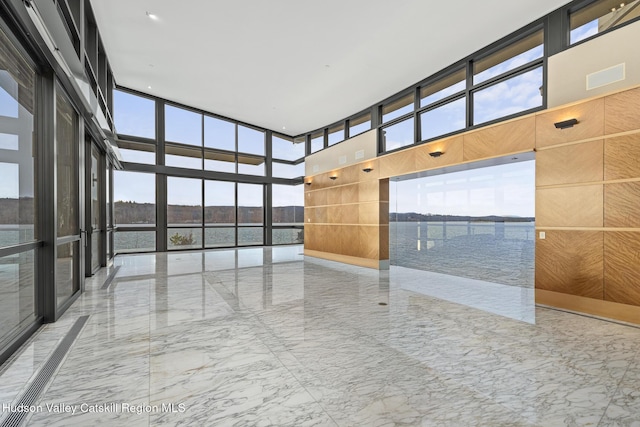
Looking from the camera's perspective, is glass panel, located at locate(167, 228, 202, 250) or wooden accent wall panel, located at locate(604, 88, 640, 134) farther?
glass panel, located at locate(167, 228, 202, 250)

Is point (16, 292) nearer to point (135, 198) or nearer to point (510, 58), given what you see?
point (135, 198)

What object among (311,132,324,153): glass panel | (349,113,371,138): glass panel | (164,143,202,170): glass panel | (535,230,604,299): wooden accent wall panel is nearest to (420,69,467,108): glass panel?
(349,113,371,138): glass panel

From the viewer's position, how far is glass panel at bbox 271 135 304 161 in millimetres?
13664

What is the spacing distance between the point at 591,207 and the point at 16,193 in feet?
24.2

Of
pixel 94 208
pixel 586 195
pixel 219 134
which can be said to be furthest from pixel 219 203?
pixel 586 195

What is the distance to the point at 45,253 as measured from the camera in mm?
3625

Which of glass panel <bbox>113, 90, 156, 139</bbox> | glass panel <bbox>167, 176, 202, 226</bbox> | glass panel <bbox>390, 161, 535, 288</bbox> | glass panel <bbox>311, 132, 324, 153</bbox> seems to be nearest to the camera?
glass panel <bbox>390, 161, 535, 288</bbox>

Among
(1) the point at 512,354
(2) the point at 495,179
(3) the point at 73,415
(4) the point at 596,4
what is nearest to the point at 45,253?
(3) the point at 73,415

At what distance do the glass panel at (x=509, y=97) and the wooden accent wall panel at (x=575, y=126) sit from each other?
1.55ft

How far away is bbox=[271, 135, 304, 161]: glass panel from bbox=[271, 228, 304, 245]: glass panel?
352cm

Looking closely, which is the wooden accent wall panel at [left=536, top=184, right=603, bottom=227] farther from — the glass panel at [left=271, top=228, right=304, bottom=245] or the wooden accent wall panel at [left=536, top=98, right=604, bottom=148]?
the glass panel at [left=271, top=228, right=304, bottom=245]

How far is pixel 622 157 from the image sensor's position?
401cm

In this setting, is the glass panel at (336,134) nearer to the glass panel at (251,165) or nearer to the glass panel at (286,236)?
the glass panel at (251,165)

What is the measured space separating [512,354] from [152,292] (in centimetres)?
→ 556
